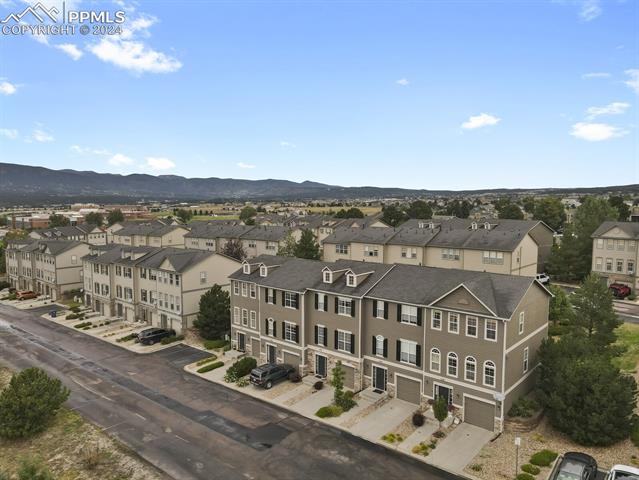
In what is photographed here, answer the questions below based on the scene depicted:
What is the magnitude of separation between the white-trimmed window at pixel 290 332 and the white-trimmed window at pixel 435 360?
14.6 meters

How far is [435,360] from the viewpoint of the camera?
120ft

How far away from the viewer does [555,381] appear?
33.2 metres

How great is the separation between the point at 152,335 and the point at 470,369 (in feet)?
130

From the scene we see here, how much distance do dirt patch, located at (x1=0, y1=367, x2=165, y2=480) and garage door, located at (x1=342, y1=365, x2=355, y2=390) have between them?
18149mm

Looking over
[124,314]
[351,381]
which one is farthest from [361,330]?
[124,314]

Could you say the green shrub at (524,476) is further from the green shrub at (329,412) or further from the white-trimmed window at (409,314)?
the green shrub at (329,412)

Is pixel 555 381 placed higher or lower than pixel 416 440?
higher

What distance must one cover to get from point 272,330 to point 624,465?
3137 centimetres

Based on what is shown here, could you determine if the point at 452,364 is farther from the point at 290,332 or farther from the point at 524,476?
the point at 290,332

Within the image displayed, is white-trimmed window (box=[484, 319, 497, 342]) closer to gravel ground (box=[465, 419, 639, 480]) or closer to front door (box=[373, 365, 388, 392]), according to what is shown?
gravel ground (box=[465, 419, 639, 480])

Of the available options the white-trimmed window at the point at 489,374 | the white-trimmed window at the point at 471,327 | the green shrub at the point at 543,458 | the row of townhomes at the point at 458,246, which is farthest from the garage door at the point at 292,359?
the row of townhomes at the point at 458,246

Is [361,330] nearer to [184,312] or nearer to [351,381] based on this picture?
[351,381]

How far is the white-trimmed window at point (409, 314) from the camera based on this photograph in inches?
1506

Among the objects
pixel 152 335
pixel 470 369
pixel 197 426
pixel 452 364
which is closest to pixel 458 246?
pixel 452 364
